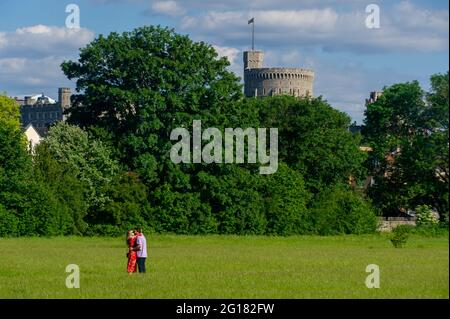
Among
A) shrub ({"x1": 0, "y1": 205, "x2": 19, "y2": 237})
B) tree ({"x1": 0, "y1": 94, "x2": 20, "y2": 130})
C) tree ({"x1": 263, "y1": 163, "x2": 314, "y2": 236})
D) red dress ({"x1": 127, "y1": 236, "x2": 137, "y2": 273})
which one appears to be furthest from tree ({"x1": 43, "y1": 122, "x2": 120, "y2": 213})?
red dress ({"x1": 127, "y1": 236, "x2": 137, "y2": 273})

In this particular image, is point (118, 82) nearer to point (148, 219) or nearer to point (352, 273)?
point (148, 219)

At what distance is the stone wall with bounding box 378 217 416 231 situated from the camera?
299 feet

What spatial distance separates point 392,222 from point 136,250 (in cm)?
5944

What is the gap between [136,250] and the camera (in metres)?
36.9

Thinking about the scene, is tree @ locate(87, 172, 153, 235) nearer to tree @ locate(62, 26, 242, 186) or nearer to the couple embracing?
tree @ locate(62, 26, 242, 186)

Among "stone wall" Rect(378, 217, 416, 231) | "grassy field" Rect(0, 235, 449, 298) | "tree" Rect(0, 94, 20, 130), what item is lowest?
"stone wall" Rect(378, 217, 416, 231)

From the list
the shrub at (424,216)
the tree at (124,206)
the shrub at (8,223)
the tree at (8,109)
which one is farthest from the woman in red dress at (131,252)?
the tree at (8,109)

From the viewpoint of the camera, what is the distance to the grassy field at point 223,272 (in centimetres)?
3012

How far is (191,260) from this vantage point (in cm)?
Answer: 4644

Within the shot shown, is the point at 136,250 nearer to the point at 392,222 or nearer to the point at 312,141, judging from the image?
the point at 312,141

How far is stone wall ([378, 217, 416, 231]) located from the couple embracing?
54.3m
